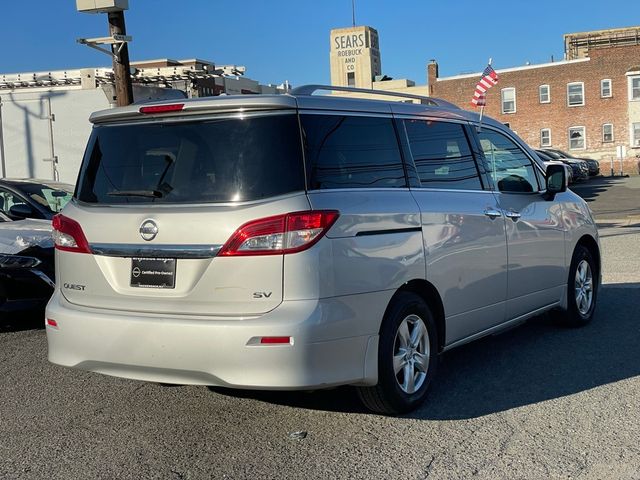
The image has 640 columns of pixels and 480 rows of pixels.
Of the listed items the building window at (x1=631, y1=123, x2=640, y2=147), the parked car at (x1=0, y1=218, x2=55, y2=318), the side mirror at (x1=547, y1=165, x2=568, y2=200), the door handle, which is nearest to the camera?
the door handle

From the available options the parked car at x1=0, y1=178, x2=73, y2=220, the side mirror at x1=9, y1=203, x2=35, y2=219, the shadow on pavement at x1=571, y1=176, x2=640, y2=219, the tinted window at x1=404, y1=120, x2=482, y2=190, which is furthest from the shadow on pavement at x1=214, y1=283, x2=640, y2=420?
the shadow on pavement at x1=571, y1=176, x2=640, y2=219

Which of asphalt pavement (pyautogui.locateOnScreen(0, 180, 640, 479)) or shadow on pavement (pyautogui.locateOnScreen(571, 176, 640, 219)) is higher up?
shadow on pavement (pyautogui.locateOnScreen(571, 176, 640, 219))

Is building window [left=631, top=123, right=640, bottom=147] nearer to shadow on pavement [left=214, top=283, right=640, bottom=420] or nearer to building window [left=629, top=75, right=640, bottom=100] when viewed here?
building window [left=629, top=75, right=640, bottom=100]

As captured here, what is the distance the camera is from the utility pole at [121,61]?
11.3 m

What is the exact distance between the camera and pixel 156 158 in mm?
4176

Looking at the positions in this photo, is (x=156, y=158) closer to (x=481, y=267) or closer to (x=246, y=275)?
(x=246, y=275)

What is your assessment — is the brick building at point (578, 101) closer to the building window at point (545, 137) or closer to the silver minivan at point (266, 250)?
the building window at point (545, 137)

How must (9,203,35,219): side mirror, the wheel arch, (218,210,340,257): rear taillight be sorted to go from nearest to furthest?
1. (218,210,340,257): rear taillight
2. the wheel arch
3. (9,203,35,219): side mirror

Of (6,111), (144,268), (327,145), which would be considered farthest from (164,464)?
(6,111)

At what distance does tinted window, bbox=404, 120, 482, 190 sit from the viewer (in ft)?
15.9

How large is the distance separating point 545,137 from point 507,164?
150ft

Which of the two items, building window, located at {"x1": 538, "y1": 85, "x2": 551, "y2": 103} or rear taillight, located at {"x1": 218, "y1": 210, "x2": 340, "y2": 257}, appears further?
building window, located at {"x1": 538, "y1": 85, "x2": 551, "y2": 103}

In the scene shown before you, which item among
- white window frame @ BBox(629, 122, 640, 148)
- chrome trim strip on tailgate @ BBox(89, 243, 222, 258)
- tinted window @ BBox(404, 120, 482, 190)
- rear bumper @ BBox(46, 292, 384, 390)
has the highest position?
white window frame @ BBox(629, 122, 640, 148)

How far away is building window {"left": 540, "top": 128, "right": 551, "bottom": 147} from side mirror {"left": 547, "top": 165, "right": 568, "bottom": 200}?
148 ft
